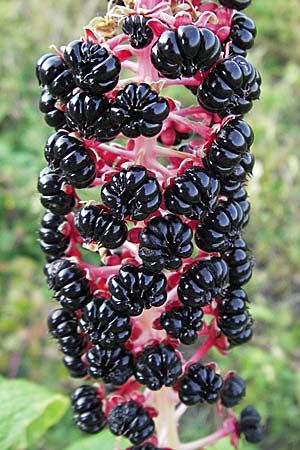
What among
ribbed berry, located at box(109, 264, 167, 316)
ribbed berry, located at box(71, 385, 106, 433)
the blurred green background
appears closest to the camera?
ribbed berry, located at box(109, 264, 167, 316)

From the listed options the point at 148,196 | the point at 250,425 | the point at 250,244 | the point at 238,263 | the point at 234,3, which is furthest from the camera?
the point at 250,244

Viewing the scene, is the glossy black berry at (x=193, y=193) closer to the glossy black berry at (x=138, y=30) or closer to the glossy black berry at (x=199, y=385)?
the glossy black berry at (x=138, y=30)

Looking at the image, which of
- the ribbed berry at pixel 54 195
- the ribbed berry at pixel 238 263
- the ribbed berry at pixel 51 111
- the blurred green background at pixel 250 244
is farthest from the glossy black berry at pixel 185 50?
the blurred green background at pixel 250 244

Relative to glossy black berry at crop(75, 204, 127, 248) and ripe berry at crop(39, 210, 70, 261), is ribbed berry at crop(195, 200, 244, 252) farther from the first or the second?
ripe berry at crop(39, 210, 70, 261)

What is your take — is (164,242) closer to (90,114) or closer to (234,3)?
(90,114)

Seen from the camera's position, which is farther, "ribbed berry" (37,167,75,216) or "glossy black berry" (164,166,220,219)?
"ribbed berry" (37,167,75,216)

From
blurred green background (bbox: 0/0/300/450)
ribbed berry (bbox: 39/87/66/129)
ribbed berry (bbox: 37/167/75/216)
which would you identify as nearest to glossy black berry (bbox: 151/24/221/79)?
ribbed berry (bbox: 39/87/66/129)

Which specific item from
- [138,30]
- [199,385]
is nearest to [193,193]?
[138,30]
